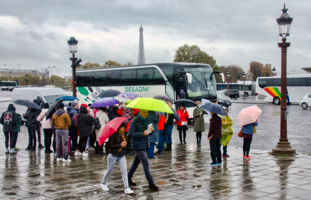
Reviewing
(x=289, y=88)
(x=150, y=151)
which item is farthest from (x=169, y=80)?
(x=289, y=88)

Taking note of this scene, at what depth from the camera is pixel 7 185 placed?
676 centimetres

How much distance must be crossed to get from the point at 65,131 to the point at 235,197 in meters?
5.19

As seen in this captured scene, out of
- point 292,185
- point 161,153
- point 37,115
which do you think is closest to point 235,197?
point 292,185

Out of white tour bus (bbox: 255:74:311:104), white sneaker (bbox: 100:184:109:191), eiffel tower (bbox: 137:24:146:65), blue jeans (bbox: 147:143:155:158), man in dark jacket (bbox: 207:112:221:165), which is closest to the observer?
white sneaker (bbox: 100:184:109:191)

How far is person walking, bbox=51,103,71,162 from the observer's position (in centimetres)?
916

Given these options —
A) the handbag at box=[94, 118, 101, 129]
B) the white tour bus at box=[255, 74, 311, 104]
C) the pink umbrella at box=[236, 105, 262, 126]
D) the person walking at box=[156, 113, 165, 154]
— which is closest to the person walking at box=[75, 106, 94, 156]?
the handbag at box=[94, 118, 101, 129]

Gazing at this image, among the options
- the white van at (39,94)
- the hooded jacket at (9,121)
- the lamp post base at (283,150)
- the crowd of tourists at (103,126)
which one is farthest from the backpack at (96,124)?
the white van at (39,94)

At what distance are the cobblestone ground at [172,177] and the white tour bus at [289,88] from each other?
104ft

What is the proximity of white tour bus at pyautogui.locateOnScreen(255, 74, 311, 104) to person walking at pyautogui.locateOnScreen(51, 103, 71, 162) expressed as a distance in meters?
34.9

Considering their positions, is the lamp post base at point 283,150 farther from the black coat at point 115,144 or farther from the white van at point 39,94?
the white van at point 39,94

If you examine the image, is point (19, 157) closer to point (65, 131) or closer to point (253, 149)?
point (65, 131)

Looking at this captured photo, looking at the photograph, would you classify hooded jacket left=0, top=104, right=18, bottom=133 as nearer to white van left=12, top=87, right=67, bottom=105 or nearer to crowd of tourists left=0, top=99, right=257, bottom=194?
crowd of tourists left=0, top=99, right=257, bottom=194

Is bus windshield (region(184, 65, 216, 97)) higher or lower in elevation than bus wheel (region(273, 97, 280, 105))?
higher

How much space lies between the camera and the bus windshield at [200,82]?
2069 cm
